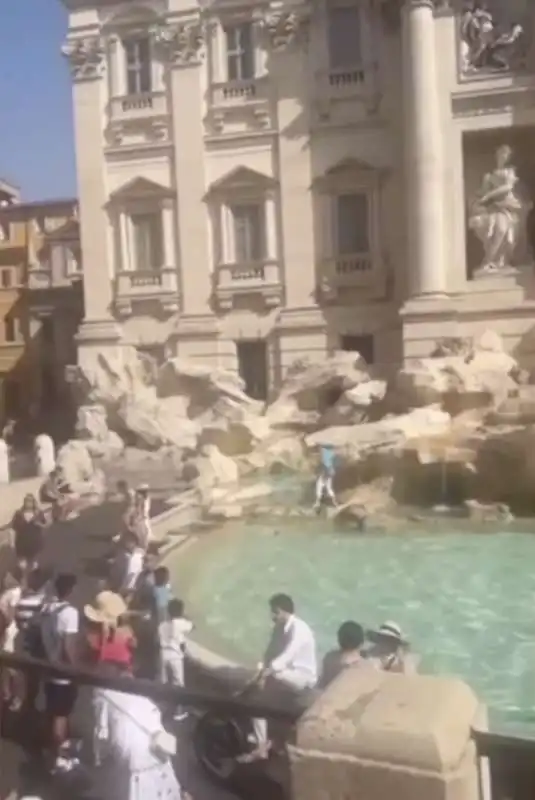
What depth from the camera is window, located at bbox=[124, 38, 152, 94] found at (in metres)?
20.2

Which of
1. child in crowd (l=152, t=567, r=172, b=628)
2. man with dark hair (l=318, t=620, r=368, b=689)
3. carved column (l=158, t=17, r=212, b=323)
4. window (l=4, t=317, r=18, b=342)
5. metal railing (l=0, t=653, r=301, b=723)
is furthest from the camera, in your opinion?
window (l=4, t=317, r=18, b=342)

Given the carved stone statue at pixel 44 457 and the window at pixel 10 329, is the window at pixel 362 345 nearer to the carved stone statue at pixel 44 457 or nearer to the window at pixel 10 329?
the carved stone statue at pixel 44 457

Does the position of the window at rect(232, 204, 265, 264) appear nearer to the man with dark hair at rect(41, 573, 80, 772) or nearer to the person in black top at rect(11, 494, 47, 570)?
the person in black top at rect(11, 494, 47, 570)

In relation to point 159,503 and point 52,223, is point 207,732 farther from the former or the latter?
point 52,223

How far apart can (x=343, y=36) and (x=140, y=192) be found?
16.4ft

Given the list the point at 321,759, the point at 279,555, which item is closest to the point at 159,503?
the point at 279,555

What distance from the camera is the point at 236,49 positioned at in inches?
773

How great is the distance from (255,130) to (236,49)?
171cm

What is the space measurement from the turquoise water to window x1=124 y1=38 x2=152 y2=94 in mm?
11608

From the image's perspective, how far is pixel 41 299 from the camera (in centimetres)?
2902

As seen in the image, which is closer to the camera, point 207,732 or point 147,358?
point 207,732

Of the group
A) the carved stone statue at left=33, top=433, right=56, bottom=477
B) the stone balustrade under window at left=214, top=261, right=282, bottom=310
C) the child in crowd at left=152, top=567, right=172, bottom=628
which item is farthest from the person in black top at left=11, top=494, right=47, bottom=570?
the stone balustrade under window at left=214, top=261, right=282, bottom=310

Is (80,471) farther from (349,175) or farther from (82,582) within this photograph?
(349,175)

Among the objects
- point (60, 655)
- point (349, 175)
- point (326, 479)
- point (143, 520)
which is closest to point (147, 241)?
point (349, 175)
